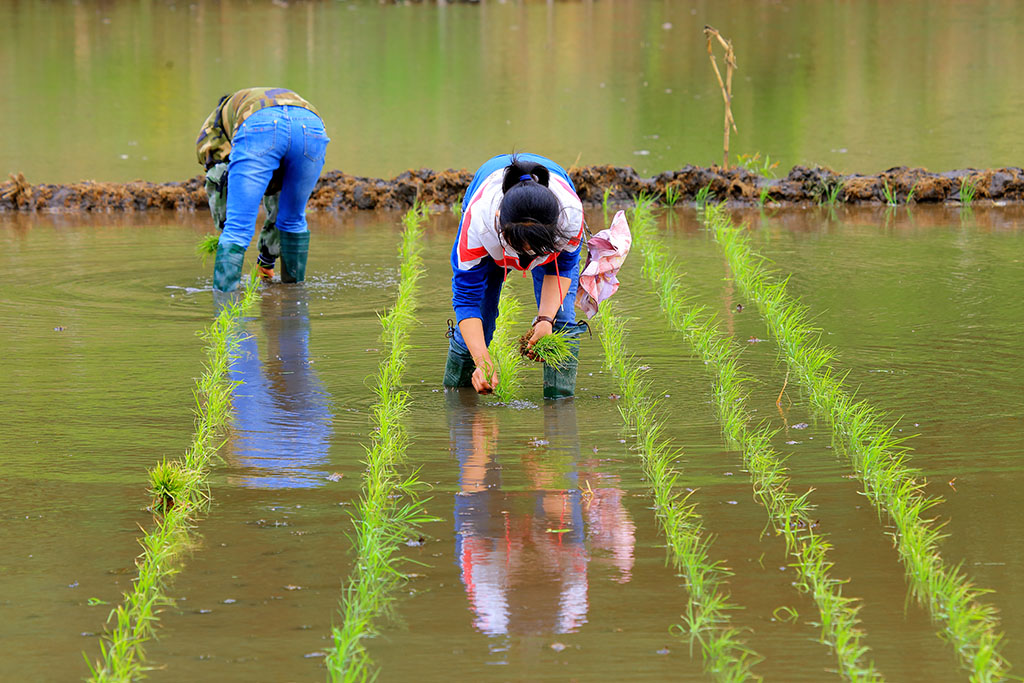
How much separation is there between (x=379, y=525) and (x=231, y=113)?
3.94 metres

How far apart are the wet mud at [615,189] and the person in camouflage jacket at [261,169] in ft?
8.03

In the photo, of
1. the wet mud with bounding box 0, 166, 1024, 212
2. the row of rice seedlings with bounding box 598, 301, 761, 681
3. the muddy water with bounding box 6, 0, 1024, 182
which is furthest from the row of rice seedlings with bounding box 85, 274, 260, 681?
the muddy water with bounding box 6, 0, 1024, 182

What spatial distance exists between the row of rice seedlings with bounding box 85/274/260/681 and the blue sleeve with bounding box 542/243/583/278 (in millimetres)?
1208

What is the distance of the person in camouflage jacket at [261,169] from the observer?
6.62 m

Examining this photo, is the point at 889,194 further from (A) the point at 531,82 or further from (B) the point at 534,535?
(A) the point at 531,82

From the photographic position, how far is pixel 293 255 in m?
7.03

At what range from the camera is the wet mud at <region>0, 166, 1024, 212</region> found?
923 centimetres

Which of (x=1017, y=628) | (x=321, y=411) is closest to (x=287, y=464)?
(x=321, y=411)

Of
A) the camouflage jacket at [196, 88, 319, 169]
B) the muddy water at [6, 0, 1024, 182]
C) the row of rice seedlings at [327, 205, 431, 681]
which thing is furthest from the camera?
the muddy water at [6, 0, 1024, 182]

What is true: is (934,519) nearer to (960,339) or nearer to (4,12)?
(960,339)

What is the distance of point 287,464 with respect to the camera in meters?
4.08

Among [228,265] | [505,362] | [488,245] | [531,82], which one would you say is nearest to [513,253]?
[488,245]

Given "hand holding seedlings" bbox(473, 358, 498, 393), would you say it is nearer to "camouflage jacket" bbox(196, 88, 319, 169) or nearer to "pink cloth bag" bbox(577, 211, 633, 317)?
"pink cloth bag" bbox(577, 211, 633, 317)

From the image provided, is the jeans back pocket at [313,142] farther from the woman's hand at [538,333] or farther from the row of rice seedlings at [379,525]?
the woman's hand at [538,333]
